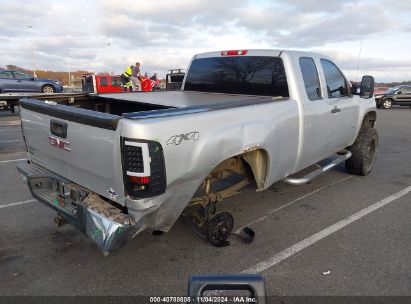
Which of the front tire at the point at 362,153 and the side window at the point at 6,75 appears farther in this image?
the side window at the point at 6,75

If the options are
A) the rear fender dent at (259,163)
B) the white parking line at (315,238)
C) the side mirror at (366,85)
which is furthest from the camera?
the side mirror at (366,85)

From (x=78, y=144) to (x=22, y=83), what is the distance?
19.3m

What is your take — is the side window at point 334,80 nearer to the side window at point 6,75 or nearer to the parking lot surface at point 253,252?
the parking lot surface at point 253,252

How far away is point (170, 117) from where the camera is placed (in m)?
2.81

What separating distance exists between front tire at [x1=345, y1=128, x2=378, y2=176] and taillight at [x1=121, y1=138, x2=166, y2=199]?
14.1ft

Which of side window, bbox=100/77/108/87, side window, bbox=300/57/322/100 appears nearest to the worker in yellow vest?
side window, bbox=100/77/108/87

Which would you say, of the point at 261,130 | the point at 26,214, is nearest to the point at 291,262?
the point at 261,130

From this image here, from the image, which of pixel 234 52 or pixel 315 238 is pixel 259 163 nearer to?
pixel 315 238

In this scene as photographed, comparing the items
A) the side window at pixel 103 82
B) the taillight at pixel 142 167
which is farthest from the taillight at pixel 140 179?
the side window at pixel 103 82

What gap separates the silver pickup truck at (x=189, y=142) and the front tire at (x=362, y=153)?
0.65 metres

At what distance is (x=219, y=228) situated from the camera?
11.8 ft

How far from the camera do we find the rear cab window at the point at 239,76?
4.46 meters

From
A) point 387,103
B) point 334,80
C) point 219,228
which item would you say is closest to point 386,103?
point 387,103

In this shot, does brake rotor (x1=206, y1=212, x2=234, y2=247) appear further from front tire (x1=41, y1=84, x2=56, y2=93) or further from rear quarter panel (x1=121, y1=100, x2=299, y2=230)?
front tire (x1=41, y1=84, x2=56, y2=93)
